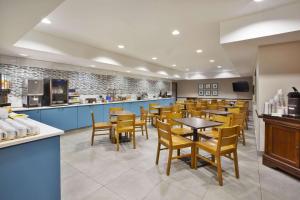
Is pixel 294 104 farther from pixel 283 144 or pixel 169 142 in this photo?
pixel 169 142

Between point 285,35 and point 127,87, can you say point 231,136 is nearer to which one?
point 285,35

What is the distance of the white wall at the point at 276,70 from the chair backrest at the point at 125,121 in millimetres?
2746

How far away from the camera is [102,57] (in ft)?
15.8

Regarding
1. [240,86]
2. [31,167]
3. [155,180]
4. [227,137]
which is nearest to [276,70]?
[227,137]

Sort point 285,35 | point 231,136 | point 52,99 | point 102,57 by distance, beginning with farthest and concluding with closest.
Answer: point 102,57 → point 52,99 → point 285,35 → point 231,136

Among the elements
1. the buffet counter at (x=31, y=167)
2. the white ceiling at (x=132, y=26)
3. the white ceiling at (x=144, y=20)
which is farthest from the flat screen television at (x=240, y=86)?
the buffet counter at (x=31, y=167)

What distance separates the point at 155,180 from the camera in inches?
91.0

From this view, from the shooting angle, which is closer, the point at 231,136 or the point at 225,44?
the point at 231,136

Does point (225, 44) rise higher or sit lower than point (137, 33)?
lower

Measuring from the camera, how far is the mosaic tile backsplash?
164 inches

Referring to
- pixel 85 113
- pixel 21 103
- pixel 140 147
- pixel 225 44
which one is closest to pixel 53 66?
pixel 21 103

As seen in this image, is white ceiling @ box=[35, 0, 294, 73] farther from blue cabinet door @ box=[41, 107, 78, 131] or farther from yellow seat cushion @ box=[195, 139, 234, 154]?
yellow seat cushion @ box=[195, 139, 234, 154]

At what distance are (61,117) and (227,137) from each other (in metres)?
4.30

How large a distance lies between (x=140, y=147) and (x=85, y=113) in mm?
2514
